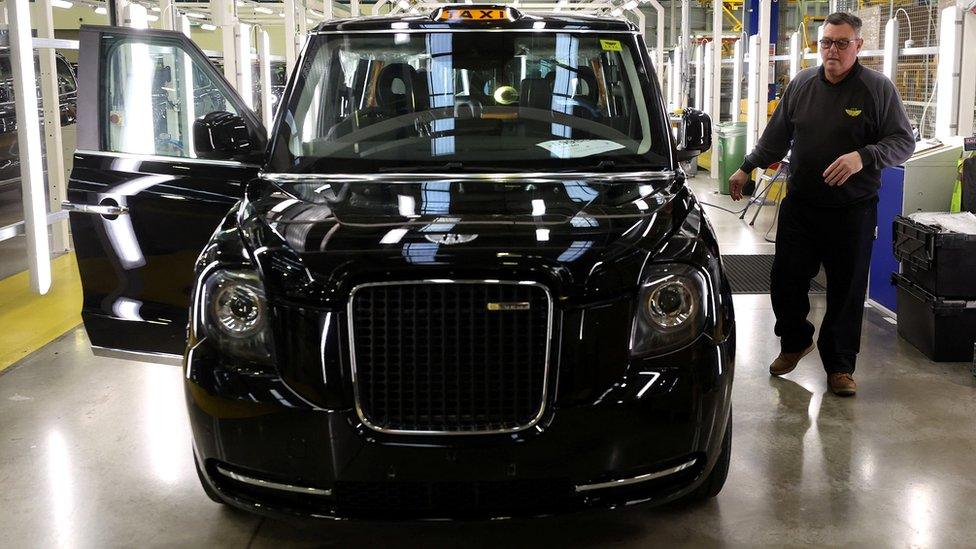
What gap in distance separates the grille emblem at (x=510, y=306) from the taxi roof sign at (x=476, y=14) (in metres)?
1.50

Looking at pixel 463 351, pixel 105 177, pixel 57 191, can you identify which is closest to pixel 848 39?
pixel 463 351

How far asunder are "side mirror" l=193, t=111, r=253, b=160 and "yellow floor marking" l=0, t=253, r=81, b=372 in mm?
2432

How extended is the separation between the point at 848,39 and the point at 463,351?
2.77 meters

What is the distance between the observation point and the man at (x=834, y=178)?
14.9 feet

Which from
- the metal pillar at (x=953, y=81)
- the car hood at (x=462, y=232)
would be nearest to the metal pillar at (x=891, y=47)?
the metal pillar at (x=953, y=81)

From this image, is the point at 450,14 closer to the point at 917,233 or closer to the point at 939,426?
the point at 939,426

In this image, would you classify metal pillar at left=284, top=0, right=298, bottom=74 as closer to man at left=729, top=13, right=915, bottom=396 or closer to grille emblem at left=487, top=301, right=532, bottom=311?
man at left=729, top=13, right=915, bottom=396

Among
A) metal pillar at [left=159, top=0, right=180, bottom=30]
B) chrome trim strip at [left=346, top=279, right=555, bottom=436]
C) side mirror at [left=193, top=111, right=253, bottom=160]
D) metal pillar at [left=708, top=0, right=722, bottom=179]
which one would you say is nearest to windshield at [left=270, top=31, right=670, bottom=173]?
side mirror at [left=193, top=111, right=253, bottom=160]

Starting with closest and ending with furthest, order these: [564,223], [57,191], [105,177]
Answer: [564,223]
[105,177]
[57,191]

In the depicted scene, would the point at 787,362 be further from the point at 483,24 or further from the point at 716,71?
the point at 716,71

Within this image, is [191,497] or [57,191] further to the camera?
[57,191]

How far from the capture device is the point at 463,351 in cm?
266

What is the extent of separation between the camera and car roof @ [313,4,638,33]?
374 centimetres

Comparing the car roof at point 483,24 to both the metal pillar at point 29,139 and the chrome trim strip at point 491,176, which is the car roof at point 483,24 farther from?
the metal pillar at point 29,139
